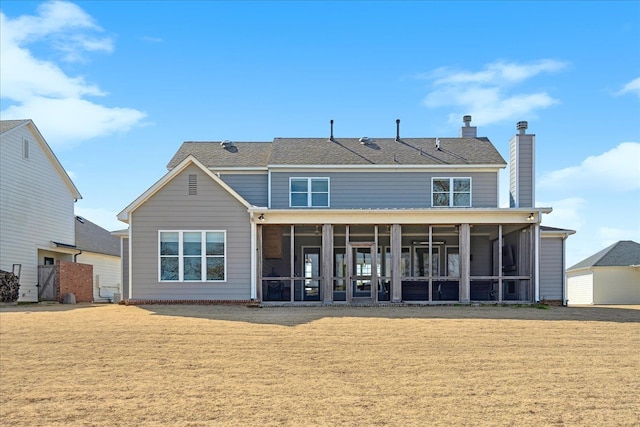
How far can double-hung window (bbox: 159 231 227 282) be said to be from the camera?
19547 mm

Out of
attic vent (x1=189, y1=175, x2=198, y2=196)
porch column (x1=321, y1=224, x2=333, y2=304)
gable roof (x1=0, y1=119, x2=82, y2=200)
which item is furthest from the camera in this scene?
gable roof (x1=0, y1=119, x2=82, y2=200)

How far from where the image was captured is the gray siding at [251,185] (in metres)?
24.3

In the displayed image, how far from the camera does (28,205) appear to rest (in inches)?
1024

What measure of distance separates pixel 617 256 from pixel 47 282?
2912 centimetres

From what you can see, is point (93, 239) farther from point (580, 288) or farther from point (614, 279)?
point (614, 279)

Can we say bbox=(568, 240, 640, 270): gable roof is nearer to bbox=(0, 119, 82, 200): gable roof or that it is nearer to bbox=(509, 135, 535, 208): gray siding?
bbox=(509, 135, 535, 208): gray siding

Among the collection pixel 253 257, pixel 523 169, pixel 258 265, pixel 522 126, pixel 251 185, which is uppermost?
pixel 522 126

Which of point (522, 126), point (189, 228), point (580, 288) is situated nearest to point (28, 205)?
point (189, 228)

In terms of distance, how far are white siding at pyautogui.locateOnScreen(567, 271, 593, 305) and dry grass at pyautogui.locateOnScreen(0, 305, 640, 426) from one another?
17.7m

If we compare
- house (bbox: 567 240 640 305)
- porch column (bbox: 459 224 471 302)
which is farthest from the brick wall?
house (bbox: 567 240 640 305)

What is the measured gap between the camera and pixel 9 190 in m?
24.5

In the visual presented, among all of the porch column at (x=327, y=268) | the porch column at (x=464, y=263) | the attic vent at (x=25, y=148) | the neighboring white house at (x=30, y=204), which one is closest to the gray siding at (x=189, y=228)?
Answer: the porch column at (x=327, y=268)

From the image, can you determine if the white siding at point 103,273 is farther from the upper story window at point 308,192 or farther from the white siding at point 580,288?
the white siding at point 580,288

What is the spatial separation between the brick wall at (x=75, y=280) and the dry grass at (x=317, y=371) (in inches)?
409
